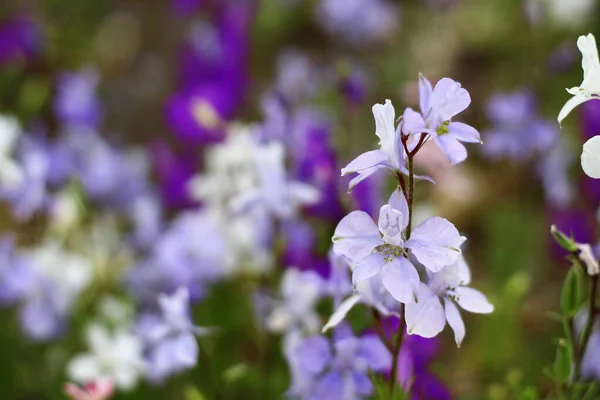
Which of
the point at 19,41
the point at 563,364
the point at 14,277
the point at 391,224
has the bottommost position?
the point at 563,364

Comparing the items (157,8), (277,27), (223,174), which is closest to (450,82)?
(223,174)

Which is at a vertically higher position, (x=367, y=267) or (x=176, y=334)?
(x=176, y=334)

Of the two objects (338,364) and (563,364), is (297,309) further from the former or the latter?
(563,364)

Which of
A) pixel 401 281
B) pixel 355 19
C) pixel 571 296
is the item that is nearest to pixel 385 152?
pixel 401 281

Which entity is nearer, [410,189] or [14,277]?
[410,189]

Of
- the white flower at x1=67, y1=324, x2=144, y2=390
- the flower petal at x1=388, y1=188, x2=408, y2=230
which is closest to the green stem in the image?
the flower petal at x1=388, y1=188, x2=408, y2=230
